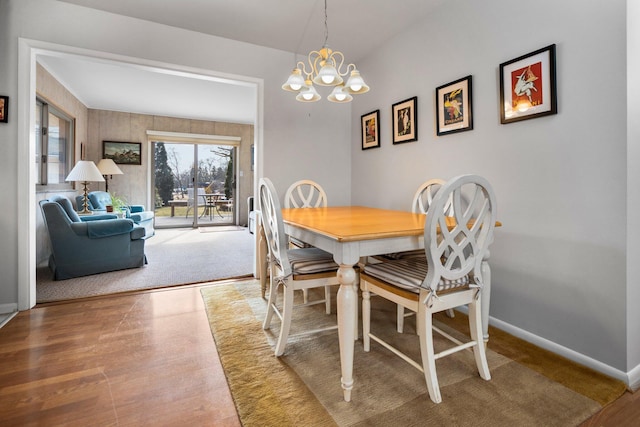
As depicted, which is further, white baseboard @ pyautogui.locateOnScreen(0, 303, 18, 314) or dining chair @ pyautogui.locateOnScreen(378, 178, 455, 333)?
white baseboard @ pyautogui.locateOnScreen(0, 303, 18, 314)

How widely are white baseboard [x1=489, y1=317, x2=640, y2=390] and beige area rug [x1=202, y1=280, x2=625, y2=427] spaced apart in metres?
0.05

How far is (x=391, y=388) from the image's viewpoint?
4.75 ft

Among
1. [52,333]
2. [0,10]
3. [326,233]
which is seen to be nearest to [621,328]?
[326,233]

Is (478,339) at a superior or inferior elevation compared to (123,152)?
inferior

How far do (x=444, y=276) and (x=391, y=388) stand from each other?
60 cm

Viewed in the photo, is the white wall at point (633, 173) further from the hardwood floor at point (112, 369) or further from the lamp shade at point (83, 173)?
the lamp shade at point (83, 173)

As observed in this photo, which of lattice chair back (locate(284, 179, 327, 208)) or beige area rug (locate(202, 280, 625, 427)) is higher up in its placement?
lattice chair back (locate(284, 179, 327, 208))

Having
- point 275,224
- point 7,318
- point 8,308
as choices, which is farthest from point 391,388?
point 8,308

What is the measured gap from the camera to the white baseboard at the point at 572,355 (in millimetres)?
1501

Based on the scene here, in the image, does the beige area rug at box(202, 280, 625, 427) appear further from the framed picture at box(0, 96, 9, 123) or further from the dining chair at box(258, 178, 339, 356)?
the framed picture at box(0, 96, 9, 123)

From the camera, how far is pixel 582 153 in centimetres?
161

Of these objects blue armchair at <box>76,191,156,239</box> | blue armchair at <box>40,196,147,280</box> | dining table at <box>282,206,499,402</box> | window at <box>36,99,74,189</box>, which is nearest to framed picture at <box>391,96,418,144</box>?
dining table at <box>282,206,499,402</box>

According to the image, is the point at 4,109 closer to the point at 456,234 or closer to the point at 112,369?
the point at 112,369

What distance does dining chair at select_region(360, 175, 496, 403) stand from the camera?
1.29 m
